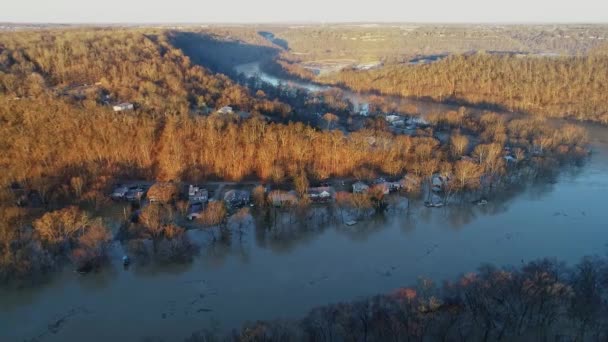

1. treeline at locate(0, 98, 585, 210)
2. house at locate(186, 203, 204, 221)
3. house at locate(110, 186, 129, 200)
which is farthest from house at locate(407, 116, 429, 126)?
house at locate(110, 186, 129, 200)

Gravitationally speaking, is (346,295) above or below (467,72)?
below

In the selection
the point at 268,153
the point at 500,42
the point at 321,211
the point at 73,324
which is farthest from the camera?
the point at 500,42

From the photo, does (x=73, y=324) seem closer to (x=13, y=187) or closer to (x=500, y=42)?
(x=13, y=187)

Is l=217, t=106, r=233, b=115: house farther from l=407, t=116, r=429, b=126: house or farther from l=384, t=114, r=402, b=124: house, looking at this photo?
l=407, t=116, r=429, b=126: house

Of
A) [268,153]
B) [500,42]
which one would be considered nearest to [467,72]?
[268,153]

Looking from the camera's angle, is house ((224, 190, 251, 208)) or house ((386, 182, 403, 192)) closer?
house ((224, 190, 251, 208))

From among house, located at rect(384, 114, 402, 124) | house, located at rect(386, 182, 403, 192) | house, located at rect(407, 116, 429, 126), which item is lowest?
house, located at rect(386, 182, 403, 192)

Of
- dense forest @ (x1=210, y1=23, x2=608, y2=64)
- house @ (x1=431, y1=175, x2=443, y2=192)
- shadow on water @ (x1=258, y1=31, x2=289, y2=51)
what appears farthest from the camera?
shadow on water @ (x1=258, y1=31, x2=289, y2=51)

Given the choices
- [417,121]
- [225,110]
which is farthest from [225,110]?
[417,121]
